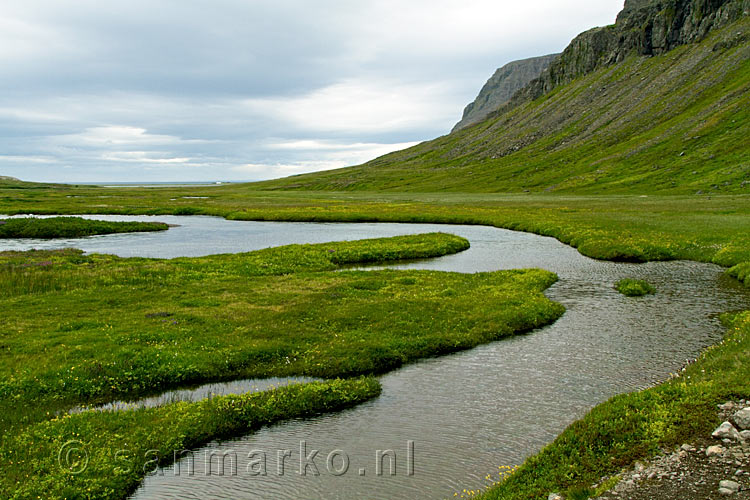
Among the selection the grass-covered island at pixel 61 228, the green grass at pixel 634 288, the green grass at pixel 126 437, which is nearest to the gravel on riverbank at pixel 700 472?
the green grass at pixel 126 437

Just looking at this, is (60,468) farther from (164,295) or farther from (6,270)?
(6,270)

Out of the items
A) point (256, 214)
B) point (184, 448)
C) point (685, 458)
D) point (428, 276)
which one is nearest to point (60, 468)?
point (184, 448)

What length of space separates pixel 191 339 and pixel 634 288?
2924cm

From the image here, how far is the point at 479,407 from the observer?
56.8 feet

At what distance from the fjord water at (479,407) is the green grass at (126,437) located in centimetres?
55

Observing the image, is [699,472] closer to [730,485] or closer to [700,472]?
[700,472]

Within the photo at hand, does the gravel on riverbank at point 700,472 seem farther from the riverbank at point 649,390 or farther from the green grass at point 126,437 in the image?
the green grass at point 126,437

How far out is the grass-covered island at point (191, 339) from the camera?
47.2 feet

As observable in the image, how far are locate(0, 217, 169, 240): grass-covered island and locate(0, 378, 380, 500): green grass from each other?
226 ft

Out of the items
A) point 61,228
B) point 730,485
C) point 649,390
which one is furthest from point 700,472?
point 61,228

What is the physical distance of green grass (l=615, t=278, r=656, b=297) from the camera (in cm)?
3359

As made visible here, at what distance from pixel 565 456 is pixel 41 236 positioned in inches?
3186

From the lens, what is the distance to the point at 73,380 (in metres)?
18.1

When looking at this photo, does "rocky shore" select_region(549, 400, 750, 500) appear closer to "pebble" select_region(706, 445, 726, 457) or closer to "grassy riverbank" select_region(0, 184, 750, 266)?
"pebble" select_region(706, 445, 726, 457)
